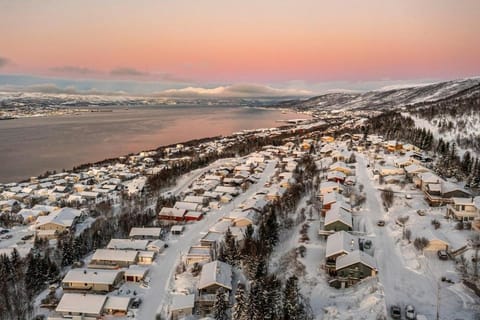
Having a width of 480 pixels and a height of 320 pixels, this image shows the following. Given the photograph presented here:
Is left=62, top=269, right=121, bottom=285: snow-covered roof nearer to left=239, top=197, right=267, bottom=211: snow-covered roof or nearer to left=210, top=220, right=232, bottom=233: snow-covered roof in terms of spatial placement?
left=210, top=220, right=232, bottom=233: snow-covered roof

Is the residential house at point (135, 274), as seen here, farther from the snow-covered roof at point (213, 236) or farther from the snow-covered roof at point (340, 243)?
the snow-covered roof at point (340, 243)

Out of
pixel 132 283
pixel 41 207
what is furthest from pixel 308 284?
pixel 41 207

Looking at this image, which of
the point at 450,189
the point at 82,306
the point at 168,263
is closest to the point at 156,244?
the point at 168,263

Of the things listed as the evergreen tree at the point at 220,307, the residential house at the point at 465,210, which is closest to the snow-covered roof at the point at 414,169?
the residential house at the point at 465,210

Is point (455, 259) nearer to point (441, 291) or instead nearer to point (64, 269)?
point (441, 291)

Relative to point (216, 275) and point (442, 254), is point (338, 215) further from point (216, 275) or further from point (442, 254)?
point (216, 275)

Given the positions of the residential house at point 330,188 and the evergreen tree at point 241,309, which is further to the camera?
the residential house at point 330,188
